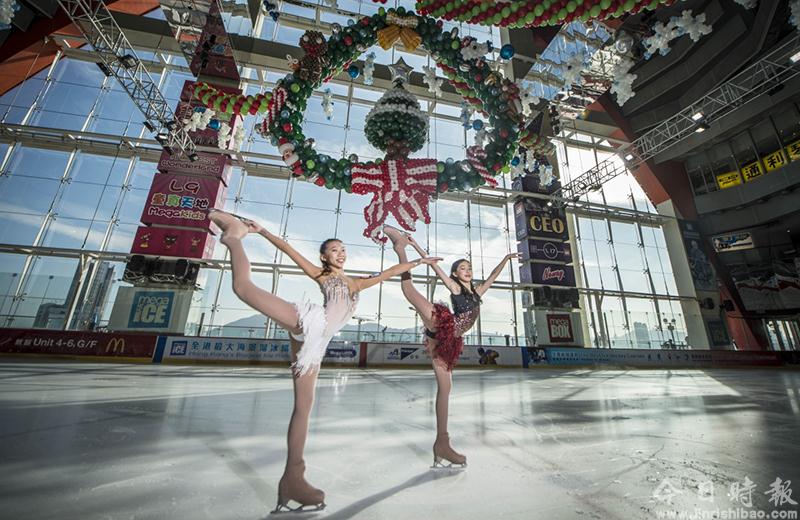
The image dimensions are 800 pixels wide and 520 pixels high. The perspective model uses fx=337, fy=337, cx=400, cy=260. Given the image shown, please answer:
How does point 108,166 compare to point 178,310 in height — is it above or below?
above

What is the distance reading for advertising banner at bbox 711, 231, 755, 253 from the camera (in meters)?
15.4

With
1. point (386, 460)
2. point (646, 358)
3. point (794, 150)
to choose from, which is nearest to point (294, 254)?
point (386, 460)

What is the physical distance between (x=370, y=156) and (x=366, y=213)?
1164 centimetres

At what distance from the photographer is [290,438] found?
4.40 feet

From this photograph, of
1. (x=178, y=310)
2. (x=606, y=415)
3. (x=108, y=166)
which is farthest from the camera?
(x=108, y=166)

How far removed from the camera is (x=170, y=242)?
35.9 feet

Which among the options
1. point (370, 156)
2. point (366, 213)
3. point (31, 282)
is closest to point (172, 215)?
point (31, 282)

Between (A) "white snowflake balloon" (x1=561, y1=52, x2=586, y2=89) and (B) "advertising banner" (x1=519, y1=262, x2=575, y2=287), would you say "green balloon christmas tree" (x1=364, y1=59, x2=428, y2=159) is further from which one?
(B) "advertising banner" (x1=519, y1=262, x2=575, y2=287)

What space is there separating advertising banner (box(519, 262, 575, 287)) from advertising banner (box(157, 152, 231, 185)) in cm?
1200

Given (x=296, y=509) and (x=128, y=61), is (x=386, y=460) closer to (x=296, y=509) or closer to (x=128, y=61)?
(x=296, y=509)

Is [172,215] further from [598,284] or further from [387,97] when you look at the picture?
[598,284]

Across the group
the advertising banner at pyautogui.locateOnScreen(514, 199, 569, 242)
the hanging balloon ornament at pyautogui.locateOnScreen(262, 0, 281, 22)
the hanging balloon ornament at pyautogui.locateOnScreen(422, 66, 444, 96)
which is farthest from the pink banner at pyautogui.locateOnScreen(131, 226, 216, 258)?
the advertising banner at pyautogui.locateOnScreen(514, 199, 569, 242)

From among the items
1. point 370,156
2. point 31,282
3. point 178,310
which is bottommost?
point 178,310

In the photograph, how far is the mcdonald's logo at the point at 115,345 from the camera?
8812 millimetres
